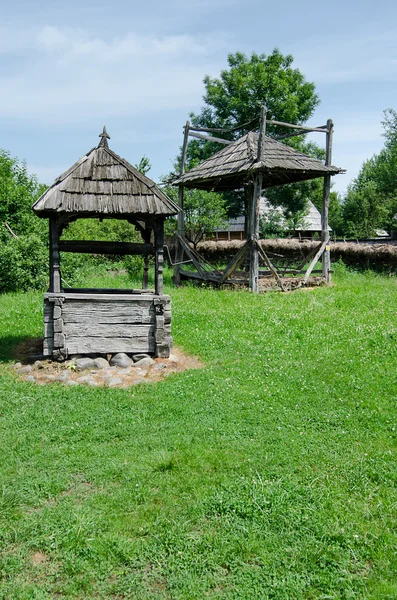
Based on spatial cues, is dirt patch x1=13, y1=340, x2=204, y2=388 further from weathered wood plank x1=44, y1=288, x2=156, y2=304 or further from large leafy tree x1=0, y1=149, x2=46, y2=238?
large leafy tree x1=0, y1=149, x2=46, y2=238

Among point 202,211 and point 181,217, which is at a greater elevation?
point 202,211

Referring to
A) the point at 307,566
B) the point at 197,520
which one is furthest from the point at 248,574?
the point at 197,520

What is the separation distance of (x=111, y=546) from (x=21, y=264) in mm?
12986

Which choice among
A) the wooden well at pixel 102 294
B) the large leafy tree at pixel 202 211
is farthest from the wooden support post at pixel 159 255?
the large leafy tree at pixel 202 211

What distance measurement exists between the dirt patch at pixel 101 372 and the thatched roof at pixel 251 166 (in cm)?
738

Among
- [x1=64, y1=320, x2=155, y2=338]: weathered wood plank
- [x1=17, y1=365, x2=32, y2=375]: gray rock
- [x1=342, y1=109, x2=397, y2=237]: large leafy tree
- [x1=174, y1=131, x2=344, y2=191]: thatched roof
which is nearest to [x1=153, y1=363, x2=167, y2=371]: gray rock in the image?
[x1=64, y1=320, x2=155, y2=338]: weathered wood plank

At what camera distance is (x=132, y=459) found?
503cm

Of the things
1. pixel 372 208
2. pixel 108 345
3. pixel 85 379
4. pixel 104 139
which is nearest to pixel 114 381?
pixel 85 379

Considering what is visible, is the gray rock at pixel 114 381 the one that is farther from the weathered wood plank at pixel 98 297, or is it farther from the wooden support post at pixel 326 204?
the wooden support post at pixel 326 204

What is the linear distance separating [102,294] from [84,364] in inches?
47.5

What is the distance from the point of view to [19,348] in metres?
9.16

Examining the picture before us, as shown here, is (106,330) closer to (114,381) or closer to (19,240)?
(114,381)

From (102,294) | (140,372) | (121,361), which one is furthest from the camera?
(102,294)

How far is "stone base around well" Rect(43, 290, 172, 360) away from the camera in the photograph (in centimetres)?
804
